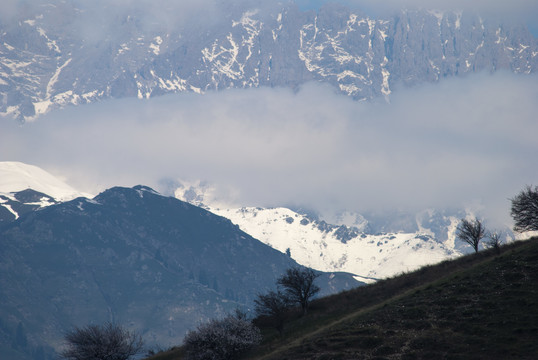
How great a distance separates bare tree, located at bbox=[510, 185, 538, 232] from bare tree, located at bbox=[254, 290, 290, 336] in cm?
3746

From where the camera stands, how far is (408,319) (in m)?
73.4

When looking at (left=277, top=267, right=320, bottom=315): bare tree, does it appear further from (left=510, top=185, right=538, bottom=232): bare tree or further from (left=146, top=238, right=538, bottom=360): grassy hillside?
(left=510, top=185, right=538, bottom=232): bare tree

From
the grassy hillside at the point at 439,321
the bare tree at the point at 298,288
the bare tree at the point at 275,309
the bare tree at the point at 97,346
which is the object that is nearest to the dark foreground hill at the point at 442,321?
the grassy hillside at the point at 439,321

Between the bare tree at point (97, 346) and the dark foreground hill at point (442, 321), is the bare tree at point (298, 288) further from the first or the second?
the bare tree at point (97, 346)

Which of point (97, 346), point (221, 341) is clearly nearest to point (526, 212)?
point (221, 341)

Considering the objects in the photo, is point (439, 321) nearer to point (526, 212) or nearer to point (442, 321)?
point (442, 321)

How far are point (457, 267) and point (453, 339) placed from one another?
28772 mm

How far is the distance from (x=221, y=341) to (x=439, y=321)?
25003 mm

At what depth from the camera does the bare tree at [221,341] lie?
79.9 metres

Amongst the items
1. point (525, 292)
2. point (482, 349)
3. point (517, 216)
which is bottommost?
point (482, 349)

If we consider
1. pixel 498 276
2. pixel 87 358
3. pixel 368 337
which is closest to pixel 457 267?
pixel 498 276

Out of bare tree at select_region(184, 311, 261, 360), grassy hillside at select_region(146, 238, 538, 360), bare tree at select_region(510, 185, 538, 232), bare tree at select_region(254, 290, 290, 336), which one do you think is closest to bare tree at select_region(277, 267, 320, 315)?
bare tree at select_region(254, 290, 290, 336)

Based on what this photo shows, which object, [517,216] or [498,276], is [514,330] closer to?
[498,276]

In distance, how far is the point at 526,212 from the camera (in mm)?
104875
